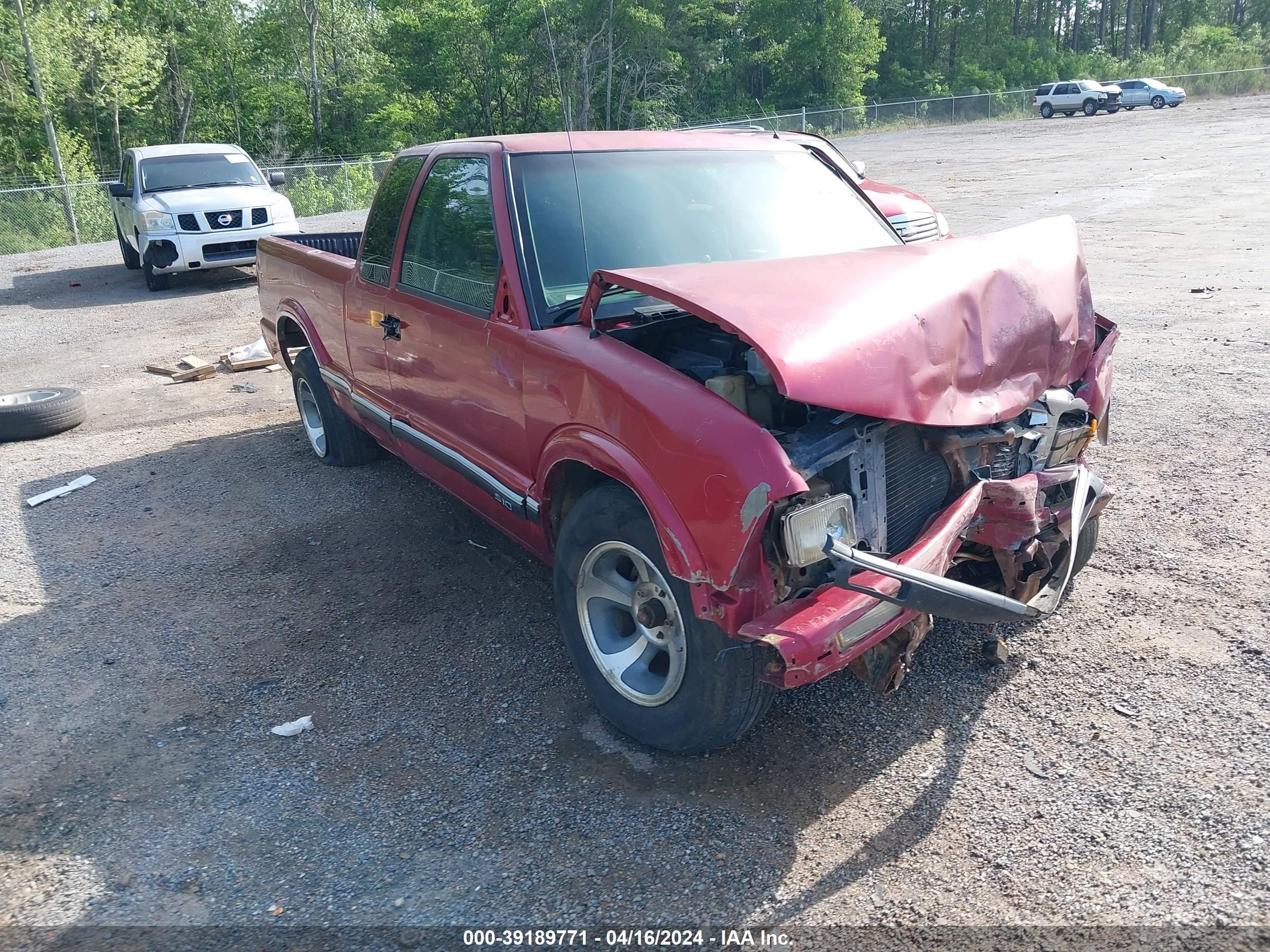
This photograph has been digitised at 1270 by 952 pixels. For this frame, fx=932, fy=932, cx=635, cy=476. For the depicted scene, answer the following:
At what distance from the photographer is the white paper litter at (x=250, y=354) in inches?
364

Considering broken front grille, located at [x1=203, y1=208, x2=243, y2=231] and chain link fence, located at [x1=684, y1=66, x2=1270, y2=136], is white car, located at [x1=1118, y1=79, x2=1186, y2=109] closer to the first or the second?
chain link fence, located at [x1=684, y1=66, x2=1270, y2=136]

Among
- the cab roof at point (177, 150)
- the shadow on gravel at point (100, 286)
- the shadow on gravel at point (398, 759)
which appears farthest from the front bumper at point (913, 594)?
the cab roof at point (177, 150)

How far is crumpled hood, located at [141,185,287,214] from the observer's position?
43.4ft

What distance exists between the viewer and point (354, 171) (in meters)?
27.1

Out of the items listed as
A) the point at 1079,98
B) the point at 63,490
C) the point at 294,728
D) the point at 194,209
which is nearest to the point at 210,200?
the point at 194,209

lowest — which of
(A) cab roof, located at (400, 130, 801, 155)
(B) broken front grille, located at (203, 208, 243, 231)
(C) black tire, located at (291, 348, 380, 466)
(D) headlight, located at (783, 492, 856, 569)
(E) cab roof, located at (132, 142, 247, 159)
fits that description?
(C) black tire, located at (291, 348, 380, 466)

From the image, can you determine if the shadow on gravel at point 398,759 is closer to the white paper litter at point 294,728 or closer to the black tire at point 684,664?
the white paper litter at point 294,728

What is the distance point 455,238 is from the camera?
4195mm

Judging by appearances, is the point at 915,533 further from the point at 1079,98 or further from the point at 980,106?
the point at 980,106

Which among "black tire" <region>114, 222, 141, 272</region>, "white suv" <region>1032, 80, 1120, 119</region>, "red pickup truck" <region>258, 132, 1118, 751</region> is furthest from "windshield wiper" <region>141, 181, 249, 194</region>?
"white suv" <region>1032, 80, 1120, 119</region>

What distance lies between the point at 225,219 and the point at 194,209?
414 mm

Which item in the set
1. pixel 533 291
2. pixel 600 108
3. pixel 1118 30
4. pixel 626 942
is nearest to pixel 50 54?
pixel 600 108

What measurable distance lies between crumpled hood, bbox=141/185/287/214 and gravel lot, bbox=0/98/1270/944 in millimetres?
8428

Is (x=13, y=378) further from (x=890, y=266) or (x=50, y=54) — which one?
(x=50, y=54)
